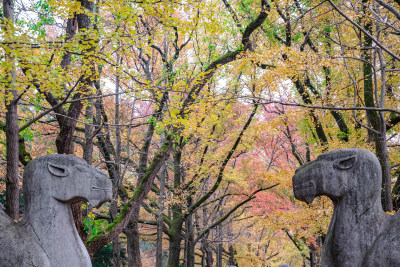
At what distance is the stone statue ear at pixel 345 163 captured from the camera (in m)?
2.51

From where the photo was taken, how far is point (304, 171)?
2717mm

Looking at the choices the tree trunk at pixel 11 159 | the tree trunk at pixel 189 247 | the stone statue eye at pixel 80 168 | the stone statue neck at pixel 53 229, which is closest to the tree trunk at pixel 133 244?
→ the tree trunk at pixel 189 247

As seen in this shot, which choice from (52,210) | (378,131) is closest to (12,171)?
(52,210)

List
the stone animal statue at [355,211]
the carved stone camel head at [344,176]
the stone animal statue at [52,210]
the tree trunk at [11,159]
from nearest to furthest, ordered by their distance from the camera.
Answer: the stone animal statue at [355,211] → the carved stone camel head at [344,176] → the stone animal statue at [52,210] → the tree trunk at [11,159]

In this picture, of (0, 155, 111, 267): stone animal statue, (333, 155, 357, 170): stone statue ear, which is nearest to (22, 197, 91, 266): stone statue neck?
(0, 155, 111, 267): stone animal statue

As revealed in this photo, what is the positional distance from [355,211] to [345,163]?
391 millimetres

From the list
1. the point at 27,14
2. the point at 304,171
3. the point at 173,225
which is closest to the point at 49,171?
the point at 304,171

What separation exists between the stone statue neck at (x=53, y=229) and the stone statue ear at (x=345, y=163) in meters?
2.37

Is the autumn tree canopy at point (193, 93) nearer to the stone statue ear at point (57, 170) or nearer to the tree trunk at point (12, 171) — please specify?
the tree trunk at point (12, 171)

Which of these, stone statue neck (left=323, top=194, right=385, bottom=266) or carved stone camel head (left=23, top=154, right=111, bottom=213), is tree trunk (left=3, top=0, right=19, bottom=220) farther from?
stone statue neck (left=323, top=194, right=385, bottom=266)

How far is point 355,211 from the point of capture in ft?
8.14

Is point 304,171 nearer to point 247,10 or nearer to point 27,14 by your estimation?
point 27,14

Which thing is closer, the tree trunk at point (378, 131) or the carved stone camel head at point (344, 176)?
the carved stone camel head at point (344, 176)

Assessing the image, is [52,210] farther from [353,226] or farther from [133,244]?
[133,244]
